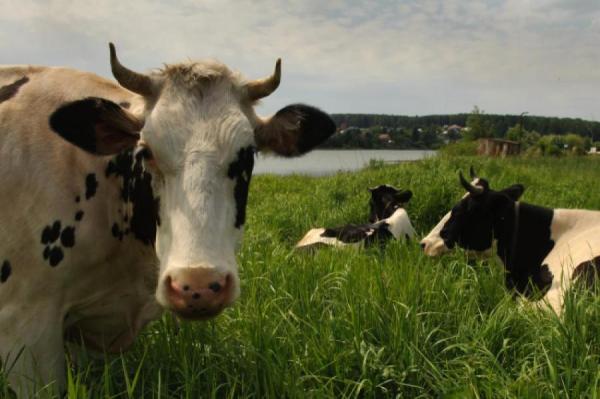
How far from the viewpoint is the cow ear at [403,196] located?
853 centimetres

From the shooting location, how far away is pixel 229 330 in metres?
3.41

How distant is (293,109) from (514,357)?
6.00 feet

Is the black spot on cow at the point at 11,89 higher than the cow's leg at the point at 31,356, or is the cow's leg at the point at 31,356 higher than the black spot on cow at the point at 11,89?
the black spot on cow at the point at 11,89

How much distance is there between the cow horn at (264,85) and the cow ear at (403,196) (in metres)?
5.94

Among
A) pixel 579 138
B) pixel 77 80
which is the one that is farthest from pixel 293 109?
pixel 579 138

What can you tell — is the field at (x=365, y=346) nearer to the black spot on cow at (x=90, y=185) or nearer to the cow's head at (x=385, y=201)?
the black spot on cow at (x=90, y=185)

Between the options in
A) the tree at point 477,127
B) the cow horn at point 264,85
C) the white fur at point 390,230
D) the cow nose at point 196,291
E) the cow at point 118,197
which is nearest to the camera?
the cow nose at point 196,291

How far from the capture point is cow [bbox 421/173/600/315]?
5.49 metres

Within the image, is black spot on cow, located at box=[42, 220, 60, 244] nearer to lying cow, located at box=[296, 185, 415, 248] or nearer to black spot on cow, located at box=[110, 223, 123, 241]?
black spot on cow, located at box=[110, 223, 123, 241]

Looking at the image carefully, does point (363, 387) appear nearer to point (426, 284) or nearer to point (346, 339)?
point (346, 339)

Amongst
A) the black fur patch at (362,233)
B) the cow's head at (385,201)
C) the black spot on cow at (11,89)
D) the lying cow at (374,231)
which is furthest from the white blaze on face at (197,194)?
the cow's head at (385,201)

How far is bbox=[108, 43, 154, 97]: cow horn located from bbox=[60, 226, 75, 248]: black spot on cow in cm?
76

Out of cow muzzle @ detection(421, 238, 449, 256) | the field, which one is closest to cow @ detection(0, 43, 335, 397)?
the field

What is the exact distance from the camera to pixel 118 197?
115 inches
